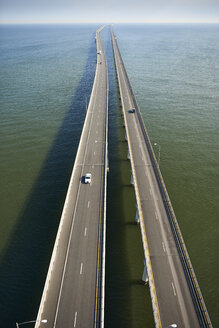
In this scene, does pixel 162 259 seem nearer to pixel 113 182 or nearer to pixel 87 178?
pixel 87 178

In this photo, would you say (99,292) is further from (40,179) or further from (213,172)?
(213,172)

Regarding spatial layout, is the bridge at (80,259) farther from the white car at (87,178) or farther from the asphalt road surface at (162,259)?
the asphalt road surface at (162,259)

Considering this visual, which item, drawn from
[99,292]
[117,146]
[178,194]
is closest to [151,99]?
[117,146]

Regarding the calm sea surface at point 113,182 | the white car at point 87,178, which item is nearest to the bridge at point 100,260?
the white car at point 87,178

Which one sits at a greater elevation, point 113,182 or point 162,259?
point 113,182

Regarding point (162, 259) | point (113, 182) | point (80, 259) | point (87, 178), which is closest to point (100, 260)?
point (80, 259)

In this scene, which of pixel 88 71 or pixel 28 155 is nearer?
pixel 28 155
